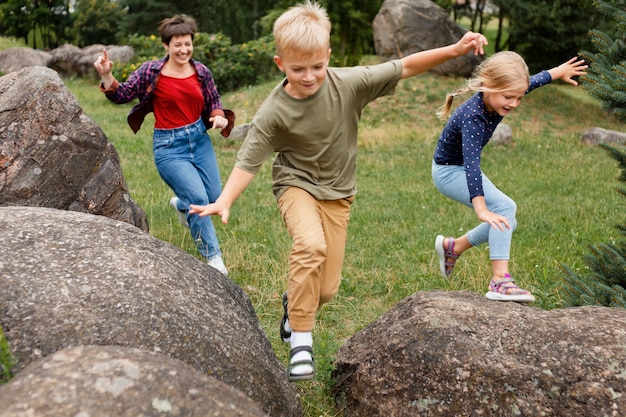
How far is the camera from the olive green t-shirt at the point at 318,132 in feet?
13.4

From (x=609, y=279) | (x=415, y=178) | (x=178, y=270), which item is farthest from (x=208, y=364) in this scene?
(x=415, y=178)

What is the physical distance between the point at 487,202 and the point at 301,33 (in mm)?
1736

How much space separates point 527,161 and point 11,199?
8613 mm

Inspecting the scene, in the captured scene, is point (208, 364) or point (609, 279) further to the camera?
point (609, 279)

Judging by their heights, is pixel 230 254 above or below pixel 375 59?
above

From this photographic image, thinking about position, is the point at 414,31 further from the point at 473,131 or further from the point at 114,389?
the point at 114,389

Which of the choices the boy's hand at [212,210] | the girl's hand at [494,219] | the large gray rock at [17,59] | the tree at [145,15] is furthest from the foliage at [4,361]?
the tree at [145,15]

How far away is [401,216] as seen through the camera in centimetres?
853

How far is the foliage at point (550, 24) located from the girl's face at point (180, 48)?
Answer: 16378 millimetres

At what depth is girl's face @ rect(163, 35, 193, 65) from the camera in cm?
625

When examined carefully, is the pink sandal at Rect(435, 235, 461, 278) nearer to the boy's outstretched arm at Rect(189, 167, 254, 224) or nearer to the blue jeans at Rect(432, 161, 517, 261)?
the blue jeans at Rect(432, 161, 517, 261)

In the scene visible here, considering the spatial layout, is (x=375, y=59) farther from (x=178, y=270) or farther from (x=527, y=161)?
(x=178, y=270)

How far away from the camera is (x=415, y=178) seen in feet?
36.1

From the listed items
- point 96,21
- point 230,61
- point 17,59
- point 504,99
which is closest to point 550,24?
point 230,61
